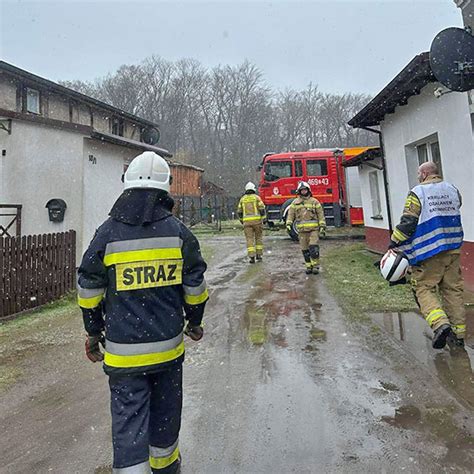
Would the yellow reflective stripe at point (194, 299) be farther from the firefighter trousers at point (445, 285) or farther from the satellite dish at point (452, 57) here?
the satellite dish at point (452, 57)

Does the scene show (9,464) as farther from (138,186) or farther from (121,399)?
(138,186)

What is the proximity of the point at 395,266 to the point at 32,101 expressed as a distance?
18.3 metres

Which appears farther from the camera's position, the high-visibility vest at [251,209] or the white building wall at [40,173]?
the high-visibility vest at [251,209]

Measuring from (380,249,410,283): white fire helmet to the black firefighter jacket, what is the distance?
A: 2.80 metres

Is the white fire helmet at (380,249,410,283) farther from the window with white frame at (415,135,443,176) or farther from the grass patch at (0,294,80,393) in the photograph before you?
the grass patch at (0,294,80,393)

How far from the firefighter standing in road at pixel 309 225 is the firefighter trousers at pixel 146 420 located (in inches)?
262

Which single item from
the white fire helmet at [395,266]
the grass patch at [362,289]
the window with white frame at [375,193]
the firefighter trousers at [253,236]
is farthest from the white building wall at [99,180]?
the white fire helmet at [395,266]

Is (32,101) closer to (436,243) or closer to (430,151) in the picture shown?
(430,151)

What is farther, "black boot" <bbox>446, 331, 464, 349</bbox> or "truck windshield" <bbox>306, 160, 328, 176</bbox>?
"truck windshield" <bbox>306, 160, 328, 176</bbox>

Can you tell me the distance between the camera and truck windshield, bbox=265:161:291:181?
16.5 meters

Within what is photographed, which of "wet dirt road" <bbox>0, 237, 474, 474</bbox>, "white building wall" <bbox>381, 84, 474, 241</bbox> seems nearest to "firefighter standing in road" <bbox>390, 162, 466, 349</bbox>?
"wet dirt road" <bbox>0, 237, 474, 474</bbox>

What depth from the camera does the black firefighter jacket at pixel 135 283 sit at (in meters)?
2.05

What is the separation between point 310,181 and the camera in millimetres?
16453

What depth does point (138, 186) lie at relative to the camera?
217cm
